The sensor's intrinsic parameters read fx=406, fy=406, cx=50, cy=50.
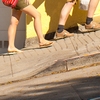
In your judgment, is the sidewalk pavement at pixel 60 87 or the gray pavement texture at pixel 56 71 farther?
the gray pavement texture at pixel 56 71

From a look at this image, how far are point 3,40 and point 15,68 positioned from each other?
2.22 metres

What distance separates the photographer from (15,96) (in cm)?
474

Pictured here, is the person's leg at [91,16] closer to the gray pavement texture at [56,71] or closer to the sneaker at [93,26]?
the sneaker at [93,26]

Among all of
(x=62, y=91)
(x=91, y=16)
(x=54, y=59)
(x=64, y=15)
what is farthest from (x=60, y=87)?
(x=91, y=16)

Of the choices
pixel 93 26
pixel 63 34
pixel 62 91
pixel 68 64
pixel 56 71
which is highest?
pixel 62 91

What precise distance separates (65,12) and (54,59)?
4.86 ft

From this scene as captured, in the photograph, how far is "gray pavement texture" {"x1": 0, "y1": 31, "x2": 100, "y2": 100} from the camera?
15.2 ft

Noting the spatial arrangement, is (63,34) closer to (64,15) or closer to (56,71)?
(64,15)

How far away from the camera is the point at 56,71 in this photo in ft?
18.8

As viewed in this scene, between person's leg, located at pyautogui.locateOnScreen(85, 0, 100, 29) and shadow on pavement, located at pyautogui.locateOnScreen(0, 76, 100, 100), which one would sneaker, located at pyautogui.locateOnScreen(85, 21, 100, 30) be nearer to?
person's leg, located at pyautogui.locateOnScreen(85, 0, 100, 29)

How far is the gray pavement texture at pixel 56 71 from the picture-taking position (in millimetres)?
4629

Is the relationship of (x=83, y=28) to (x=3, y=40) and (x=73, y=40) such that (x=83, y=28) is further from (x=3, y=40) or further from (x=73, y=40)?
(x=3, y=40)

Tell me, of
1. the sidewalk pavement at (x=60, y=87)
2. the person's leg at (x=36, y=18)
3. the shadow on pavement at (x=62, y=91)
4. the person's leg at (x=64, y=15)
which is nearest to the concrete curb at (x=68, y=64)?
the sidewalk pavement at (x=60, y=87)

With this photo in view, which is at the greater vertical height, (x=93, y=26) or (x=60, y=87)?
(x=60, y=87)
